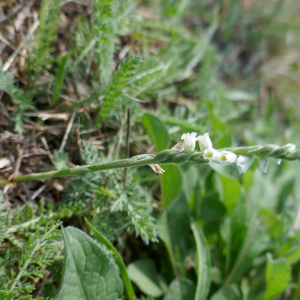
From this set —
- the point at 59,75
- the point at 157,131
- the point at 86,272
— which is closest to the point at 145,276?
the point at 86,272

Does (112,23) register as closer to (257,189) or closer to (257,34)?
(257,189)

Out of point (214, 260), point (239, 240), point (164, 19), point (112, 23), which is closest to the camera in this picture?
point (112, 23)

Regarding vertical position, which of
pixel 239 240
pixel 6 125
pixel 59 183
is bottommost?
pixel 239 240

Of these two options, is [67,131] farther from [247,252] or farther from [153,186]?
[247,252]

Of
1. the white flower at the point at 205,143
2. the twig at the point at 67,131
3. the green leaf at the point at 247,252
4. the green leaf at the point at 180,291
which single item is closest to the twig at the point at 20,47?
the twig at the point at 67,131

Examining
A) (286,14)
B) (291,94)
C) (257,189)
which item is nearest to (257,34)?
(286,14)

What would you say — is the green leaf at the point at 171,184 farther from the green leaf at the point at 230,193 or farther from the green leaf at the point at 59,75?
the green leaf at the point at 59,75
